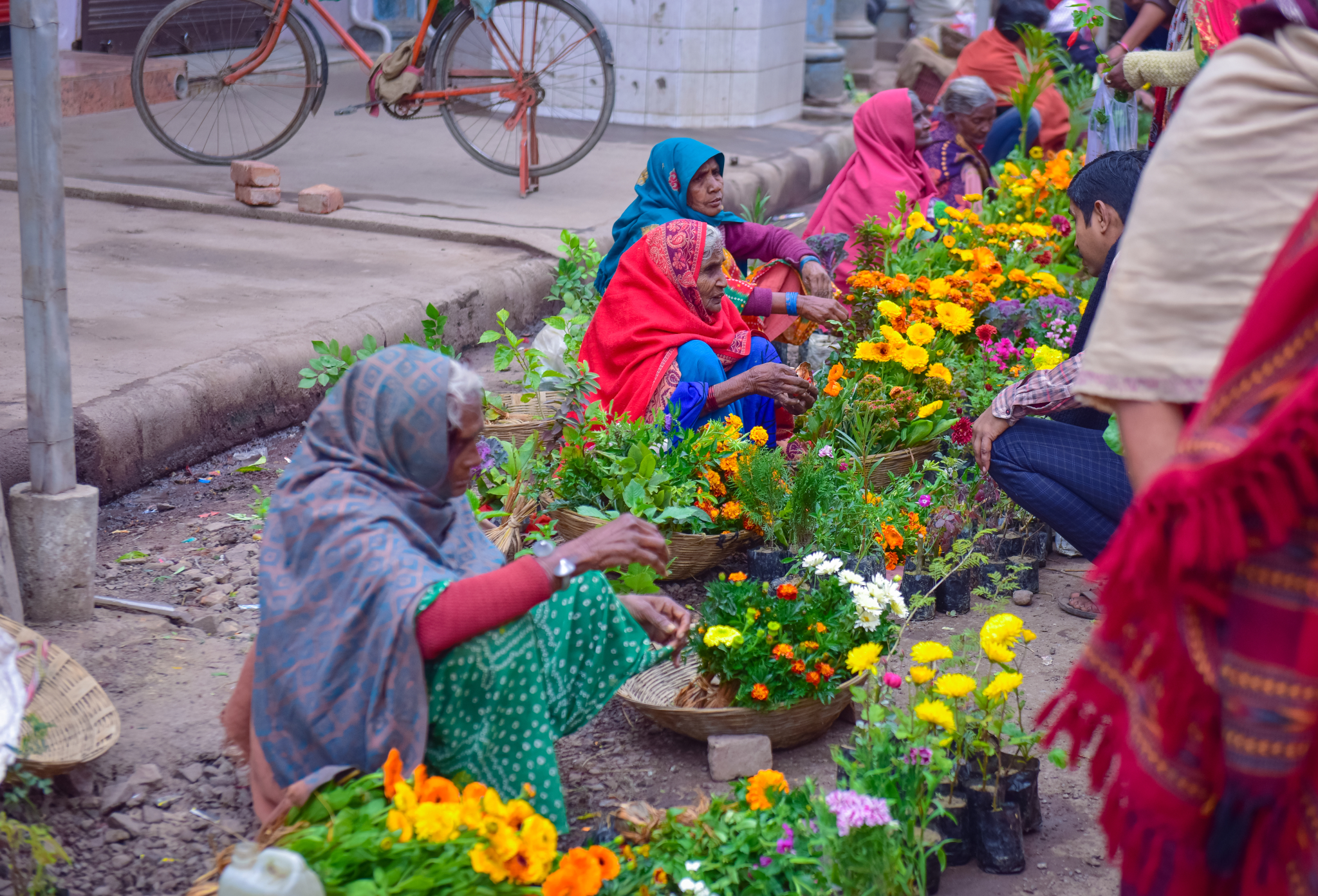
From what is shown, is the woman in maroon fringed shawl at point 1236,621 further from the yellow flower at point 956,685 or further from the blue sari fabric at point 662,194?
the blue sari fabric at point 662,194

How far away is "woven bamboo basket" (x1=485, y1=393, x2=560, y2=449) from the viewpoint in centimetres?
377

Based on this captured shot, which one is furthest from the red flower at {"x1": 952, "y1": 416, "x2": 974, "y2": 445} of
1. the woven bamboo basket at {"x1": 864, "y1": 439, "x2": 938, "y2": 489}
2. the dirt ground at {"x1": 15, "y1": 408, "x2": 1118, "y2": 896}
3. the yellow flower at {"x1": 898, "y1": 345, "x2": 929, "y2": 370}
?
the dirt ground at {"x1": 15, "y1": 408, "x2": 1118, "y2": 896}

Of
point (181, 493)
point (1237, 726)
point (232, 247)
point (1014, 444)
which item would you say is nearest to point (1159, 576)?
point (1237, 726)

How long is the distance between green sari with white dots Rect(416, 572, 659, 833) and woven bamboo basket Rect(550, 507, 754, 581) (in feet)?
3.07

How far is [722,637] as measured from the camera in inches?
100

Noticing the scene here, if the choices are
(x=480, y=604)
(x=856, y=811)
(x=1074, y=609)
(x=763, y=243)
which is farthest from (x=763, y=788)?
(x=763, y=243)

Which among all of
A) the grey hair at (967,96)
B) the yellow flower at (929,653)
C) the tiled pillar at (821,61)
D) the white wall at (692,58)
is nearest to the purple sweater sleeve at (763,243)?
the grey hair at (967,96)

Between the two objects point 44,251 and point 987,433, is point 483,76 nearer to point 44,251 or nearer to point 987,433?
point 44,251

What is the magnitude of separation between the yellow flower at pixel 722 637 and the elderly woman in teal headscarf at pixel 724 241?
5.72 ft

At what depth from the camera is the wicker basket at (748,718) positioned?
2576 mm

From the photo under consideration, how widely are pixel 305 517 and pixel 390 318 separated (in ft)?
9.36

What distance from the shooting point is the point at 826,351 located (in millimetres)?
4480

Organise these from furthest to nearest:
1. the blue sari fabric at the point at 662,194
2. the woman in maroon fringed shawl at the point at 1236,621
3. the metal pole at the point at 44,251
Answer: the blue sari fabric at the point at 662,194, the metal pole at the point at 44,251, the woman in maroon fringed shawl at the point at 1236,621

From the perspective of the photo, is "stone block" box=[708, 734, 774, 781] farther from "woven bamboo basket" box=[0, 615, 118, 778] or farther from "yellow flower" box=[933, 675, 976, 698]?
"woven bamboo basket" box=[0, 615, 118, 778]
